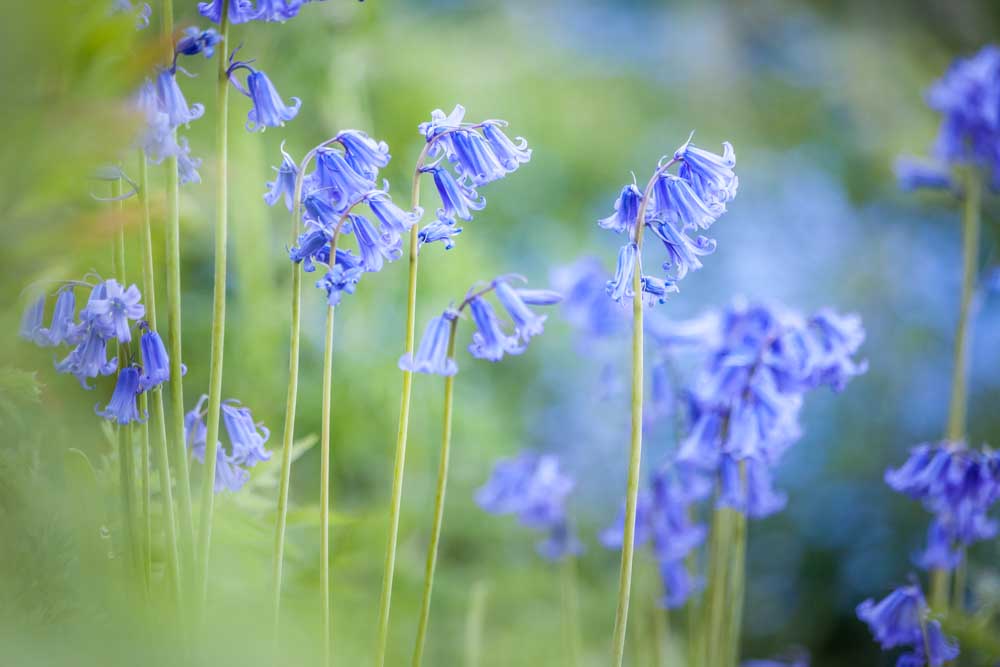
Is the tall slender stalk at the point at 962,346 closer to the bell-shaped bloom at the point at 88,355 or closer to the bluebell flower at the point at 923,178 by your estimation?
the bluebell flower at the point at 923,178

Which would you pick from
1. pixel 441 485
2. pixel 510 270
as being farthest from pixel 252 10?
pixel 510 270

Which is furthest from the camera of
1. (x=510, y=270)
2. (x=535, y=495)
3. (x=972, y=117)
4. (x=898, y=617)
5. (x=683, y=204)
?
(x=510, y=270)

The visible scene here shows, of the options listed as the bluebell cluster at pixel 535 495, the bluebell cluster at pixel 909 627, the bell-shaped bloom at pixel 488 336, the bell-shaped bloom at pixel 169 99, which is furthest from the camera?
the bluebell cluster at pixel 535 495

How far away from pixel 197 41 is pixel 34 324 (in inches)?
11.1

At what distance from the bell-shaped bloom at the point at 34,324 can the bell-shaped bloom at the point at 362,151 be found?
298 millimetres

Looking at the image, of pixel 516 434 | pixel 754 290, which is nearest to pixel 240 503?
pixel 516 434

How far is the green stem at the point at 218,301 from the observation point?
70 cm

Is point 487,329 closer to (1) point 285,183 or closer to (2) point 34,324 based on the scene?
(1) point 285,183

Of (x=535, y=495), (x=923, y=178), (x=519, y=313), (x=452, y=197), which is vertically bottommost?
(x=535, y=495)

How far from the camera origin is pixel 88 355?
725 mm

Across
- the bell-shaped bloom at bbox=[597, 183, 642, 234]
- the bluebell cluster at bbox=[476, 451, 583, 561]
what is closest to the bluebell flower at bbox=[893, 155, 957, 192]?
the bluebell cluster at bbox=[476, 451, 583, 561]

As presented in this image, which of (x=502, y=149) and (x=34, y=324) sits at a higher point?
(x=502, y=149)

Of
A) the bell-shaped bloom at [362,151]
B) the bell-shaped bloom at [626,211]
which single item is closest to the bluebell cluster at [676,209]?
the bell-shaped bloom at [626,211]

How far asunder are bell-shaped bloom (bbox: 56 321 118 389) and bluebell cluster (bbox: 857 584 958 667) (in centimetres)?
95
